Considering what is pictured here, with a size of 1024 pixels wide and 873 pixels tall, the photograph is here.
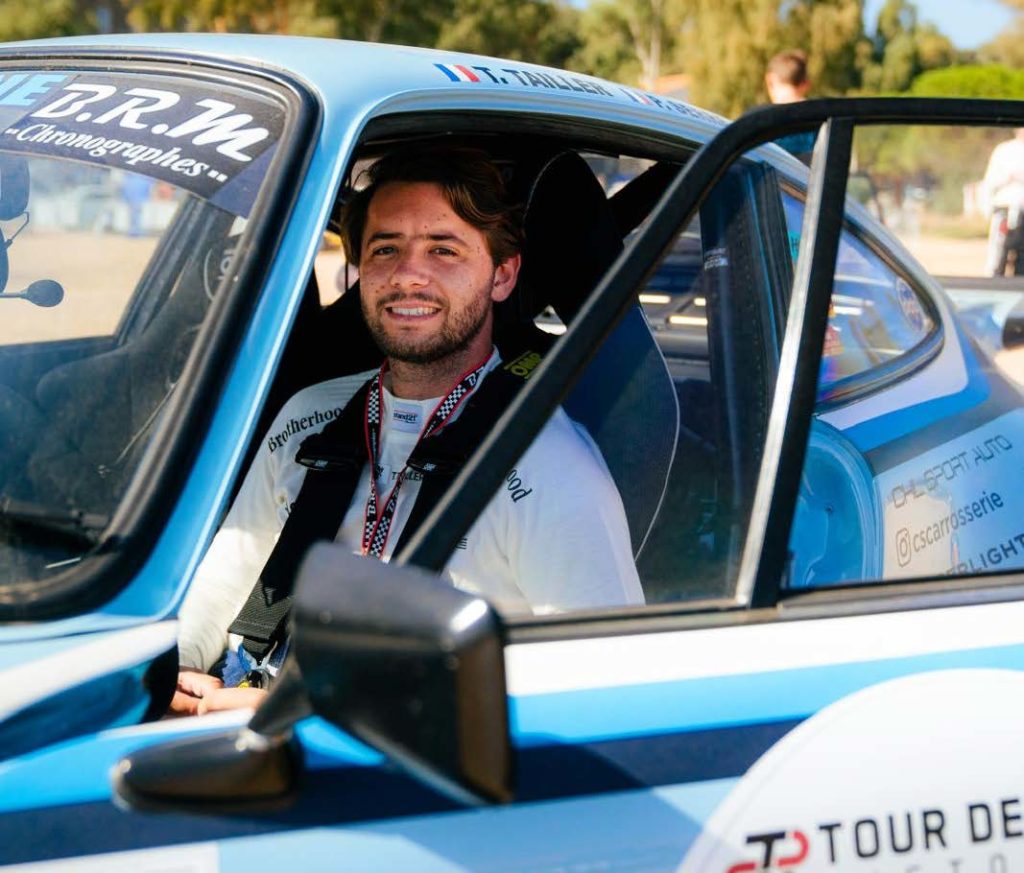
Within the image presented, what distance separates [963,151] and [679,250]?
52 cm

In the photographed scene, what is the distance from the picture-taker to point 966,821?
1276mm

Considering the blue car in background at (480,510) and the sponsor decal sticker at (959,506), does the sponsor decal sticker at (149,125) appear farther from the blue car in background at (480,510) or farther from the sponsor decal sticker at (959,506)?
the sponsor decal sticker at (959,506)

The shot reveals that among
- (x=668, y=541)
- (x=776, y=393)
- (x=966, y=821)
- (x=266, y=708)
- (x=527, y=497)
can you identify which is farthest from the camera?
(x=527, y=497)

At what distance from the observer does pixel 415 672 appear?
972 millimetres

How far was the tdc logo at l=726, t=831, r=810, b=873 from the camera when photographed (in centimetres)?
123

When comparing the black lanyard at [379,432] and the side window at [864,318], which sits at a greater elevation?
the side window at [864,318]

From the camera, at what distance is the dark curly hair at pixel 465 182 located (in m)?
2.06

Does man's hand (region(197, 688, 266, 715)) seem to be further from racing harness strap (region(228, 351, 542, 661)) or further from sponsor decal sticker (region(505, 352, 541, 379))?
sponsor decal sticker (region(505, 352, 541, 379))

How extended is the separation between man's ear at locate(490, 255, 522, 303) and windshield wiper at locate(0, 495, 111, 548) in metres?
0.94

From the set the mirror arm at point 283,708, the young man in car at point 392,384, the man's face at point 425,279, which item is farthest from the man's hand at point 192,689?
the mirror arm at point 283,708

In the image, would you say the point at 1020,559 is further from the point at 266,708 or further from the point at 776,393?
the point at 266,708

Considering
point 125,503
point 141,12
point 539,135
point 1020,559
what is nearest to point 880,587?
point 1020,559

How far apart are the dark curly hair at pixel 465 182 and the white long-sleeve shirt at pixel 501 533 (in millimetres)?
304

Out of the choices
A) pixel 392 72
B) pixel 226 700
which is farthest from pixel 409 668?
pixel 392 72
